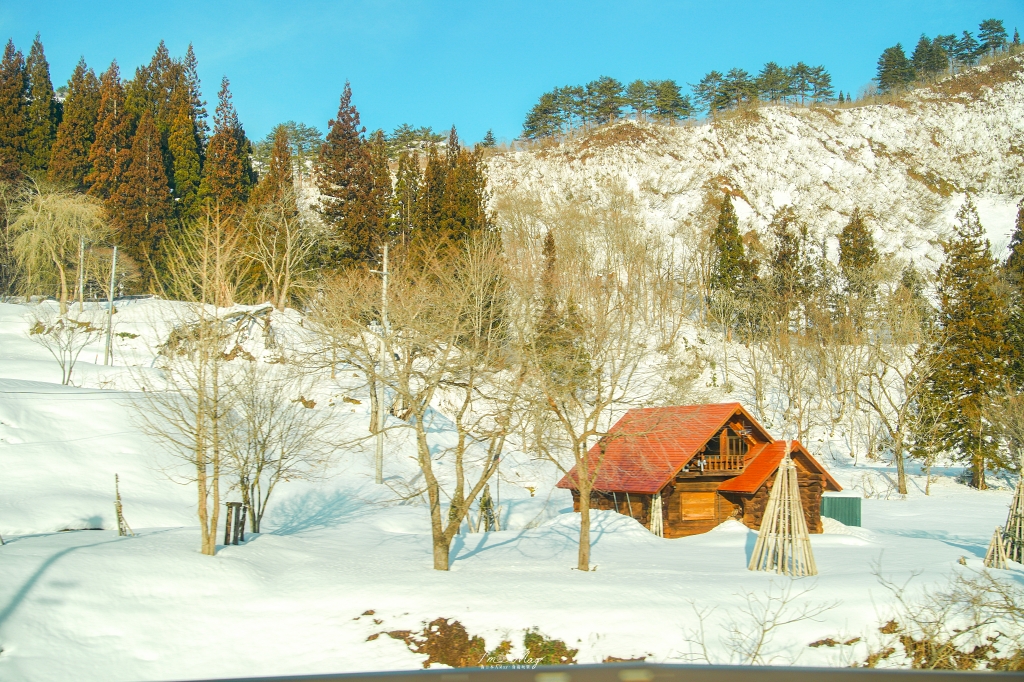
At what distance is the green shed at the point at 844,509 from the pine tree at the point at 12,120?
6149 cm

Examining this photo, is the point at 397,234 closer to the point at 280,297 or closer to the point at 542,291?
the point at 280,297

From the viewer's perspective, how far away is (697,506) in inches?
1077

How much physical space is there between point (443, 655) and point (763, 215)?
250ft

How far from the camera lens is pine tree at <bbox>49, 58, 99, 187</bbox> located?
185 feet

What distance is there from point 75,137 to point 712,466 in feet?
185

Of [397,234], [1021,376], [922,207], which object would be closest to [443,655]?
[1021,376]

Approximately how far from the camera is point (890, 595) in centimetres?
1481

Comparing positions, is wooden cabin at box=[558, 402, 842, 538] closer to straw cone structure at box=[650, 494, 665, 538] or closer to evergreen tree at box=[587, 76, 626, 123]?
straw cone structure at box=[650, 494, 665, 538]

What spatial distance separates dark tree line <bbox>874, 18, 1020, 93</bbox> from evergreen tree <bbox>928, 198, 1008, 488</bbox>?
3195 inches

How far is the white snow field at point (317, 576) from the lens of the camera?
1259 centimetres

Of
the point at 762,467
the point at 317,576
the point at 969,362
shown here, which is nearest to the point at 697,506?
the point at 762,467

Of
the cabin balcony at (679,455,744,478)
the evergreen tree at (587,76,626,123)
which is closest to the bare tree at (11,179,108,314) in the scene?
the cabin balcony at (679,455,744,478)

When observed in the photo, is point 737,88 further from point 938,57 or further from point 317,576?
point 317,576

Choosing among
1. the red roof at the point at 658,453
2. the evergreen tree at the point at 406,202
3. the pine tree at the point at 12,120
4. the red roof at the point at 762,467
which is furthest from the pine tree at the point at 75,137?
the red roof at the point at 762,467
